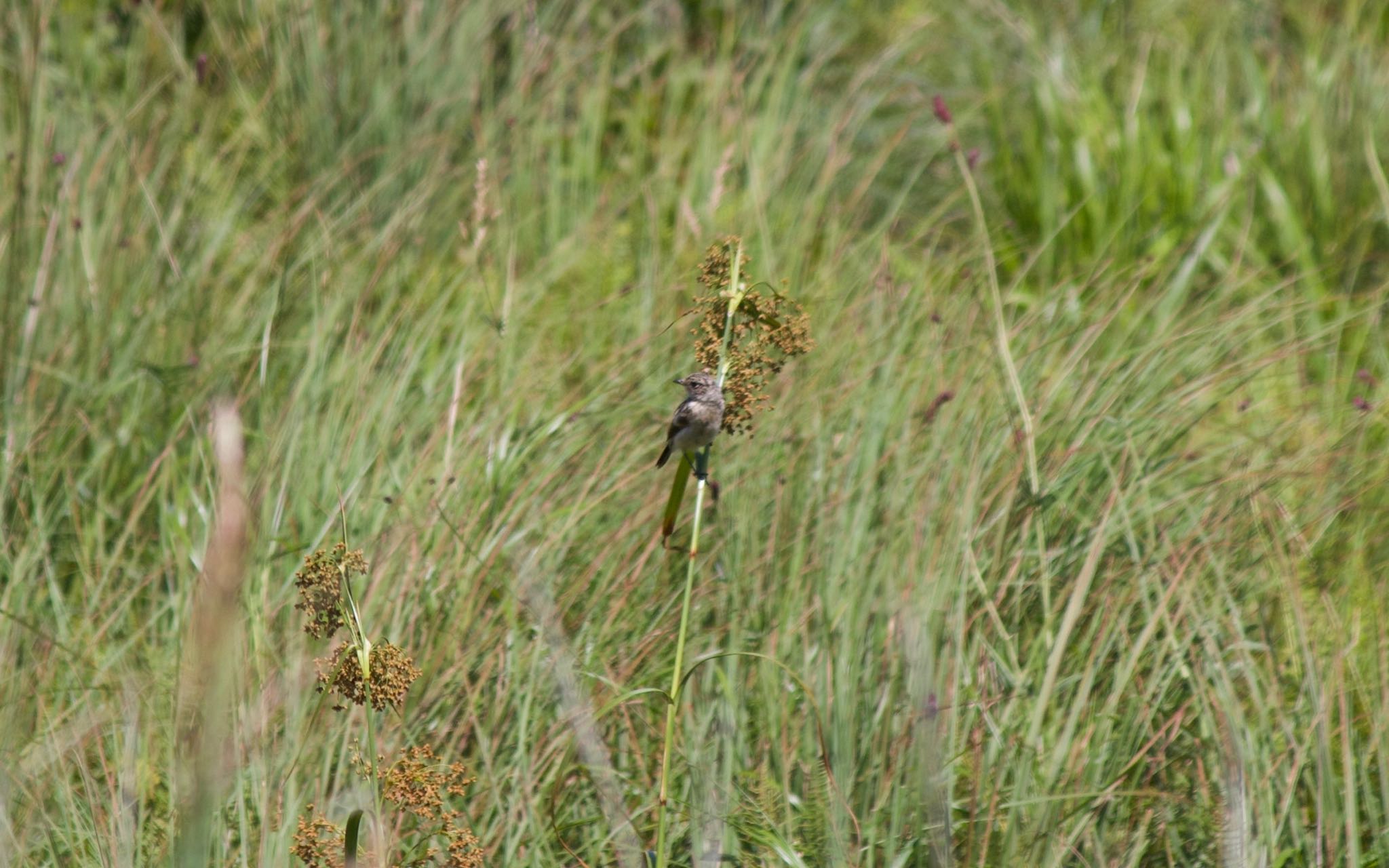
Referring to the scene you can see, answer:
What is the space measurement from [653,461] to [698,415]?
3.91 ft

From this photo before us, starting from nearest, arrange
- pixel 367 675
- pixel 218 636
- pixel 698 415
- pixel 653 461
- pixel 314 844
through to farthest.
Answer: pixel 218 636 < pixel 367 675 < pixel 314 844 < pixel 698 415 < pixel 653 461

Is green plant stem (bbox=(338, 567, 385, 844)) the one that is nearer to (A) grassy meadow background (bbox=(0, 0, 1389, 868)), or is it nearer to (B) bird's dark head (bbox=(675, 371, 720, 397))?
(A) grassy meadow background (bbox=(0, 0, 1389, 868))

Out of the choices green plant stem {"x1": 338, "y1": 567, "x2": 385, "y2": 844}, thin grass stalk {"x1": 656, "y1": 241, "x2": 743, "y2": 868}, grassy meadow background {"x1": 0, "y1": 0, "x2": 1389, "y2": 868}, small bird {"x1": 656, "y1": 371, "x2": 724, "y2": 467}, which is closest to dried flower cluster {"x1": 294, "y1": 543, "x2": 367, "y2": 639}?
green plant stem {"x1": 338, "y1": 567, "x2": 385, "y2": 844}

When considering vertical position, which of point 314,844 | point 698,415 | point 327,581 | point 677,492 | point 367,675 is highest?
point 698,415

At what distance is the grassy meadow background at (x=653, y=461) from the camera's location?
7.73 ft

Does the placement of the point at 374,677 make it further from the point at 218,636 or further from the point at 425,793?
the point at 218,636

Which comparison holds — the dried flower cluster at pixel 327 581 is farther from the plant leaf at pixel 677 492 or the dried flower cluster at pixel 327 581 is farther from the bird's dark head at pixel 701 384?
the bird's dark head at pixel 701 384

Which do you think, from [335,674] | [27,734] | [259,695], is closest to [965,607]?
[259,695]

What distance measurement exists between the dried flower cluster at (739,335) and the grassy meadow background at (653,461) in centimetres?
39

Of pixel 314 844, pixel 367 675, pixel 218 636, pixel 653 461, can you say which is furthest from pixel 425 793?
pixel 653 461

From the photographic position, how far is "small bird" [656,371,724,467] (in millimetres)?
1924

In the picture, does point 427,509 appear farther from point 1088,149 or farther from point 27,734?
point 1088,149

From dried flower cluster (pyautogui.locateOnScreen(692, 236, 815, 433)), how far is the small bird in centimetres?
5

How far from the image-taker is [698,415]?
6.61ft
